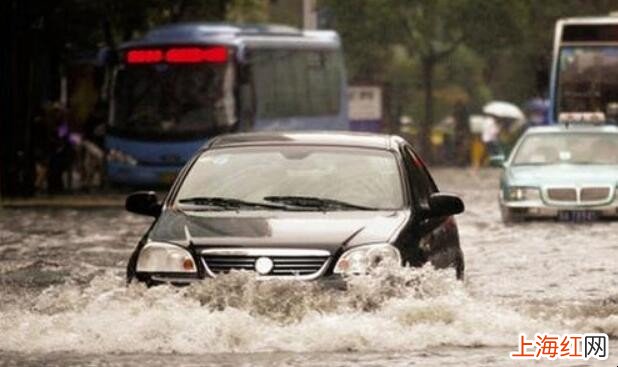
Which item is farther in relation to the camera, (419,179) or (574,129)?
(574,129)

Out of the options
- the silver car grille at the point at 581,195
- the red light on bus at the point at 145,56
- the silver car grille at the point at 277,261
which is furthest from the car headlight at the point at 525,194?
the silver car grille at the point at 277,261

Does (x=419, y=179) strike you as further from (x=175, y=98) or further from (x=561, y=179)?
(x=175, y=98)

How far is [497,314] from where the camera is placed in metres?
14.3

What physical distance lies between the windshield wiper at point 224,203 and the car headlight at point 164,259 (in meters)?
0.89

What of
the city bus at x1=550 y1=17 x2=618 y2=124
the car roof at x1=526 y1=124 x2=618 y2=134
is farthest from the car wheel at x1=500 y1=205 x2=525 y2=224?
the city bus at x1=550 y1=17 x2=618 y2=124

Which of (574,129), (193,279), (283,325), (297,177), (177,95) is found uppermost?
(297,177)

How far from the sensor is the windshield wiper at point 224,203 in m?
14.6

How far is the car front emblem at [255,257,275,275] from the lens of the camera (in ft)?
44.5

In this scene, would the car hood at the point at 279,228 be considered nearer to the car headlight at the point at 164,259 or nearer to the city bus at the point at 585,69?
the car headlight at the point at 164,259

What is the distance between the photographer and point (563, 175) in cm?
2953

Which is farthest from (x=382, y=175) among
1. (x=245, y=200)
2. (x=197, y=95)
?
(x=197, y=95)

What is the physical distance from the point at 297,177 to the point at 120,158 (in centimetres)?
2486

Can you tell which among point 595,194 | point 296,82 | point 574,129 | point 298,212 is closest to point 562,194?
point 595,194

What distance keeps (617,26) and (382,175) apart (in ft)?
85.4
